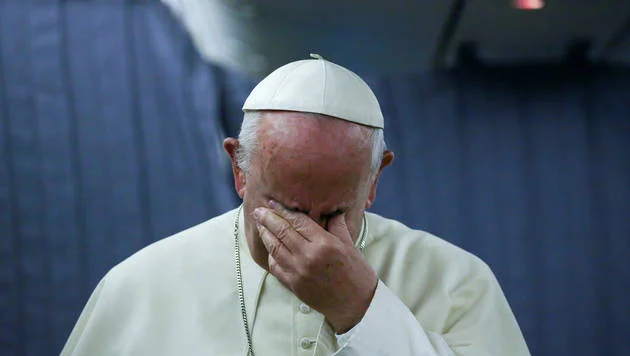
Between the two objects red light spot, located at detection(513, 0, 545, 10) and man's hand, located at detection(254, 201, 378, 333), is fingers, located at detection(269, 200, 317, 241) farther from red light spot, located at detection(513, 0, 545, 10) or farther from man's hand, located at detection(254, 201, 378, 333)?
red light spot, located at detection(513, 0, 545, 10)

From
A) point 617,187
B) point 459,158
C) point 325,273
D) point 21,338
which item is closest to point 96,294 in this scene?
point 325,273

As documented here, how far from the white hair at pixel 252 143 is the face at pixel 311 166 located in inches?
1.1

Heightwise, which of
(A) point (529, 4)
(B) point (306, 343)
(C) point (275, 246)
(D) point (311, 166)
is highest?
(A) point (529, 4)

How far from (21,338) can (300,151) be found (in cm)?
246

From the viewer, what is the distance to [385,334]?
8.53 feet

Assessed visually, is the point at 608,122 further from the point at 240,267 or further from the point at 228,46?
the point at 240,267

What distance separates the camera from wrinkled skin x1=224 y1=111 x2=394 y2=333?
2.58 meters

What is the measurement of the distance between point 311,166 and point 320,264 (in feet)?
0.91

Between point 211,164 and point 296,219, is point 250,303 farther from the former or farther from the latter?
point 211,164

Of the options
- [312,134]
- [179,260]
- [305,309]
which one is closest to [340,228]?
[312,134]

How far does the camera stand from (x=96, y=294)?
3.17 meters

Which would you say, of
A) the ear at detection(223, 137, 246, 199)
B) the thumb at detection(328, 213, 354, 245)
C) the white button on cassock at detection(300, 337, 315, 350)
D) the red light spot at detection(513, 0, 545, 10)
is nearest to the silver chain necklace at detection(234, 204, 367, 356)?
the white button on cassock at detection(300, 337, 315, 350)

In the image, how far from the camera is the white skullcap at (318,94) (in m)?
2.78

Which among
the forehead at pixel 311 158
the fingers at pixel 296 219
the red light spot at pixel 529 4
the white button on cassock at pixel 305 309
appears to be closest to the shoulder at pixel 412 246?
the white button on cassock at pixel 305 309
